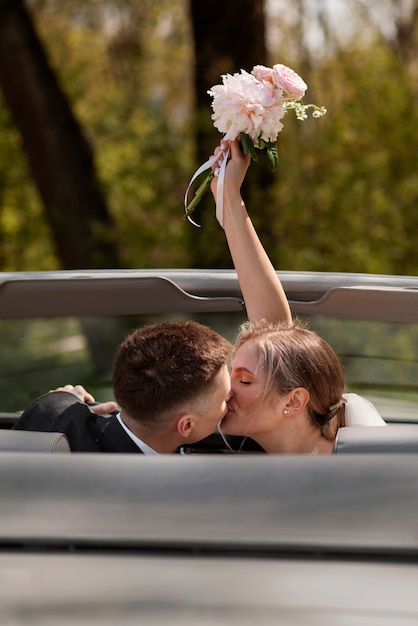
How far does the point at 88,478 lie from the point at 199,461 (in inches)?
6.9

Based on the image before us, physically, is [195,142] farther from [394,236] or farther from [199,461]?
[199,461]

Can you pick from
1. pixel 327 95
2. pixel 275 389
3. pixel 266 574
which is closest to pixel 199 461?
pixel 266 574

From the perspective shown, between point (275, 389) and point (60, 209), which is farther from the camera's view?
point (60, 209)

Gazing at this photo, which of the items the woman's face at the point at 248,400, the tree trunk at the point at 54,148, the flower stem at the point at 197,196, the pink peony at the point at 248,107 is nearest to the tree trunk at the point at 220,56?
the tree trunk at the point at 54,148

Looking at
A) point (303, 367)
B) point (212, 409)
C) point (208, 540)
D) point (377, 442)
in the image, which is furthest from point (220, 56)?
point (208, 540)

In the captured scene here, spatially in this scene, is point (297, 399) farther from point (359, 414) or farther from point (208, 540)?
point (208, 540)

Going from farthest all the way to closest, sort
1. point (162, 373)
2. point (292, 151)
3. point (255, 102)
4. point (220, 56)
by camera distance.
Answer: point (292, 151), point (220, 56), point (255, 102), point (162, 373)

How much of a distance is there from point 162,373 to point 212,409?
178 mm

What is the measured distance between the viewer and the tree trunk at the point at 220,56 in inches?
287

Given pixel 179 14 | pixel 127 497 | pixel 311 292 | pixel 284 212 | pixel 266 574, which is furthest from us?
pixel 179 14

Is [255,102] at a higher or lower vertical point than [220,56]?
lower

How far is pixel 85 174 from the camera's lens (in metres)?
8.30

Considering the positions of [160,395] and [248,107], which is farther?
[248,107]

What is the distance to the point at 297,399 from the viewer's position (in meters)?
2.55
